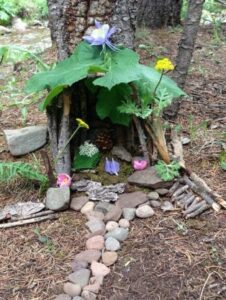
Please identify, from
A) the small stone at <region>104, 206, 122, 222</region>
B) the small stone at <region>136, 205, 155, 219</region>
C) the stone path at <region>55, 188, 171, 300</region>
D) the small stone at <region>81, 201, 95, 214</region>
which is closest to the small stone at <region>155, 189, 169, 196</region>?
the stone path at <region>55, 188, 171, 300</region>

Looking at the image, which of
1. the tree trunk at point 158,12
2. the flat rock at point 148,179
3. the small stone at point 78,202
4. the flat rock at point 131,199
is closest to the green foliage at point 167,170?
the flat rock at point 148,179

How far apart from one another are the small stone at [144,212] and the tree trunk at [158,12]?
285 cm

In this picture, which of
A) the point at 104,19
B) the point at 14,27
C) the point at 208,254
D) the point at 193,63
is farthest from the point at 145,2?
the point at 208,254

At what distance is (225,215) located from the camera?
6.39 ft

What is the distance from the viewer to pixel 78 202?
2.02 meters

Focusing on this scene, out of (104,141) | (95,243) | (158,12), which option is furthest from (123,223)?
(158,12)

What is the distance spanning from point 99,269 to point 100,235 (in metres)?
0.20

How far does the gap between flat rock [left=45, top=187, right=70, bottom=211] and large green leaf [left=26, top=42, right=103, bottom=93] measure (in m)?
0.47

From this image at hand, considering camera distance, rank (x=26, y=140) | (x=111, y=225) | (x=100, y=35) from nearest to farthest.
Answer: (x=111, y=225) < (x=100, y=35) < (x=26, y=140)

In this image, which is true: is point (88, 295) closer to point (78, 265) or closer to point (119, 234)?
point (78, 265)

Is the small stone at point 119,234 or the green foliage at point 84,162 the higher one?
the green foliage at point 84,162

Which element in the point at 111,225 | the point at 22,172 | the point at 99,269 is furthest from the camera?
the point at 22,172

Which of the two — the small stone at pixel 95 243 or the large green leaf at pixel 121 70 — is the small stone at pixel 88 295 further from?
the large green leaf at pixel 121 70

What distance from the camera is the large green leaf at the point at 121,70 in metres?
1.88
